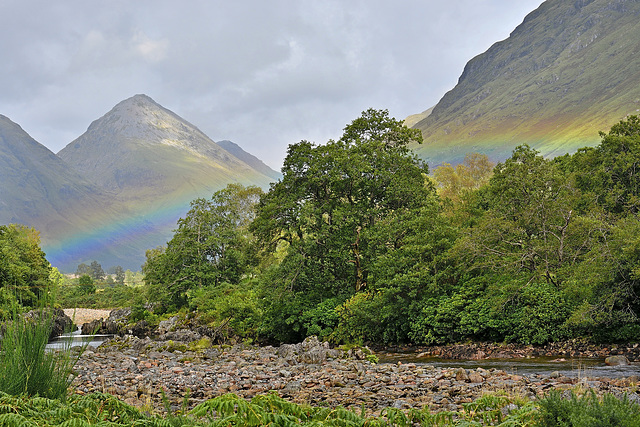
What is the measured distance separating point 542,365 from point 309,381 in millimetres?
8358

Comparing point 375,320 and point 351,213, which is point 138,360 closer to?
point 375,320

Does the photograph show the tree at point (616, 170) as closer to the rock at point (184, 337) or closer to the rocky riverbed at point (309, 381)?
the rocky riverbed at point (309, 381)

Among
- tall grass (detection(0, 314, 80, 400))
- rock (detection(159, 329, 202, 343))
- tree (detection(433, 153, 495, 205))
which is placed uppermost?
tree (detection(433, 153, 495, 205))

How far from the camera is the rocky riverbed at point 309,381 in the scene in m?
9.55

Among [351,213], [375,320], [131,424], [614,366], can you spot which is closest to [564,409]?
[131,424]

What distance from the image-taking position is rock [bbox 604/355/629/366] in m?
14.7

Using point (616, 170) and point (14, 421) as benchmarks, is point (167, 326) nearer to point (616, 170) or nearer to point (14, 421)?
point (616, 170)

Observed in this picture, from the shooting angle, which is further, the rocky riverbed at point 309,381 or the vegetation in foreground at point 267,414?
the rocky riverbed at point 309,381

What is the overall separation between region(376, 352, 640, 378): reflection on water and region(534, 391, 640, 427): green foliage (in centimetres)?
891

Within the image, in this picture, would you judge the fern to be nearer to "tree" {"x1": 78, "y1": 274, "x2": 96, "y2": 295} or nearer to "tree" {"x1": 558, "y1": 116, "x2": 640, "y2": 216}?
"tree" {"x1": 558, "y1": 116, "x2": 640, "y2": 216}

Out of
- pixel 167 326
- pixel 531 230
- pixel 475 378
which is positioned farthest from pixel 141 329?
pixel 475 378

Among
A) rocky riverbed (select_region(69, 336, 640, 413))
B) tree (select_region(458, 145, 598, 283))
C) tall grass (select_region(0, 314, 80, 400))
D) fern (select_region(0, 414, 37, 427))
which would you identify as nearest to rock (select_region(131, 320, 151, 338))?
rocky riverbed (select_region(69, 336, 640, 413))

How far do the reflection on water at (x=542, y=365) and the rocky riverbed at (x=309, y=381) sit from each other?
1673 mm

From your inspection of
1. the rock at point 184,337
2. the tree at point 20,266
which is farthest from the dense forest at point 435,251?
the rock at point 184,337
